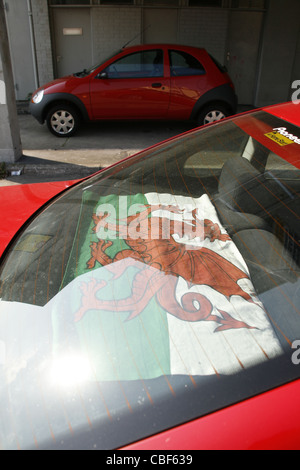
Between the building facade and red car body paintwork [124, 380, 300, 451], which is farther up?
the building facade

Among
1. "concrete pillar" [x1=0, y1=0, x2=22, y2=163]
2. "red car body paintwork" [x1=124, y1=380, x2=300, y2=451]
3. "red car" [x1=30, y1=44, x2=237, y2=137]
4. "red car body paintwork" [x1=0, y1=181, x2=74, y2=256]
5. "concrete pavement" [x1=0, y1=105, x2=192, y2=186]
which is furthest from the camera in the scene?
"red car" [x1=30, y1=44, x2=237, y2=137]

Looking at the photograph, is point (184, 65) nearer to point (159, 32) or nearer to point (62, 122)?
point (62, 122)

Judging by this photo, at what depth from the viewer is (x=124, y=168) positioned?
2260 millimetres

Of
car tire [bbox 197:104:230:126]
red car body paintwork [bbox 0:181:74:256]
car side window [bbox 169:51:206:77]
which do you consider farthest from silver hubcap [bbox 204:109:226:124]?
red car body paintwork [bbox 0:181:74:256]

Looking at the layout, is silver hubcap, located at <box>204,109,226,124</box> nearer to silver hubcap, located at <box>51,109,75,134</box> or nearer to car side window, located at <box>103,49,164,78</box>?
Result: car side window, located at <box>103,49,164,78</box>

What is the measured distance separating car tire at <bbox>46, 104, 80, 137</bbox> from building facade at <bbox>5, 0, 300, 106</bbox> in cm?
379

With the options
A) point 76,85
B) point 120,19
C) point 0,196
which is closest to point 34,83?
point 120,19

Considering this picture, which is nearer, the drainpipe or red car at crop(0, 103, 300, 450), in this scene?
red car at crop(0, 103, 300, 450)

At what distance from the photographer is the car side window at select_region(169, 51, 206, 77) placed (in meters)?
7.97

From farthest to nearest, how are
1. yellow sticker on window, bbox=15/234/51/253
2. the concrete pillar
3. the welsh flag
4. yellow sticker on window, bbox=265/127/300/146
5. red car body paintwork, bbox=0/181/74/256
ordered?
the concrete pillar, red car body paintwork, bbox=0/181/74/256, yellow sticker on window, bbox=265/127/300/146, yellow sticker on window, bbox=15/234/51/253, the welsh flag

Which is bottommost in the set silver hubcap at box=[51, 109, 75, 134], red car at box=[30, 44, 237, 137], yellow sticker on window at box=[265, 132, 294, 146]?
silver hubcap at box=[51, 109, 75, 134]

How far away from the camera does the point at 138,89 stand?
7.89 meters

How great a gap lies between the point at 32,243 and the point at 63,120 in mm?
6913

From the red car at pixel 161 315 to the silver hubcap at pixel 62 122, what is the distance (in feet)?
21.6
